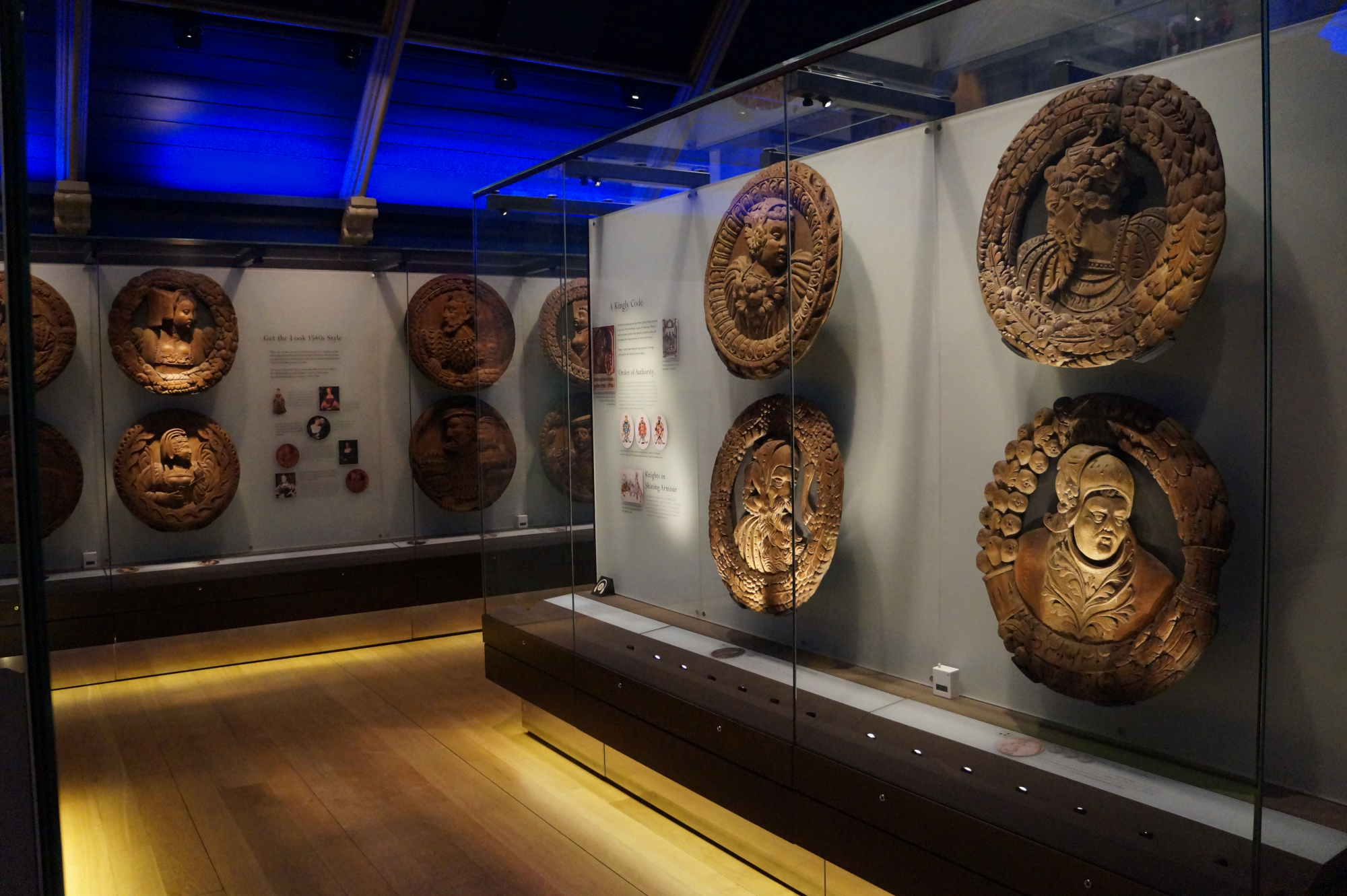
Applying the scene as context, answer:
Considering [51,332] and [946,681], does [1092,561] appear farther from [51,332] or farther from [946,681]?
[51,332]

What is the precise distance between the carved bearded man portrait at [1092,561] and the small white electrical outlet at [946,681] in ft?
1.39

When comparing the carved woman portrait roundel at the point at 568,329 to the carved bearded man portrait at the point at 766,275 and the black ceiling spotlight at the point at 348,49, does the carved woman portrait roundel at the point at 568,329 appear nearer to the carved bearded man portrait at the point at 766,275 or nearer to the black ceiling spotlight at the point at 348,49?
the carved bearded man portrait at the point at 766,275

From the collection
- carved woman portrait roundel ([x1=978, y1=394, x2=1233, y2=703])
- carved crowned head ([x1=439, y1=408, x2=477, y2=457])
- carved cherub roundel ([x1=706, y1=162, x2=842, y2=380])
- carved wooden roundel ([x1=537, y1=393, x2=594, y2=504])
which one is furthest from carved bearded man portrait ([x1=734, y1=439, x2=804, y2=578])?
carved crowned head ([x1=439, y1=408, x2=477, y2=457])

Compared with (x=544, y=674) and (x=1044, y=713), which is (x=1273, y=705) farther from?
(x=544, y=674)

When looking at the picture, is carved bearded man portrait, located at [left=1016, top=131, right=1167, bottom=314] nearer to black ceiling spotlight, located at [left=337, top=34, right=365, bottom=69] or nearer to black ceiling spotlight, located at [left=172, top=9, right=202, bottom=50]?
black ceiling spotlight, located at [left=337, top=34, right=365, bottom=69]

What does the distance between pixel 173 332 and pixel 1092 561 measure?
19.0 ft

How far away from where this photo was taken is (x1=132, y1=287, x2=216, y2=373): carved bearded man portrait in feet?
20.0

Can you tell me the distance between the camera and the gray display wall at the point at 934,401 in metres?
1.85

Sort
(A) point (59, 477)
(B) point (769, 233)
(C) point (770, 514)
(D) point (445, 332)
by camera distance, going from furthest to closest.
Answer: (D) point (445, 332)
(A) point (59, 477)
(C) point (770, 514)
(B) point (769, 233)

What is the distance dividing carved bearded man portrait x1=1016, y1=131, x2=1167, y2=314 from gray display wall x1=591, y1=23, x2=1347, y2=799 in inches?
6.1

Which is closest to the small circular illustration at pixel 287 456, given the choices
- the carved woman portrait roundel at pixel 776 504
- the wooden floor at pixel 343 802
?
the wooden floor at pixel 343 802

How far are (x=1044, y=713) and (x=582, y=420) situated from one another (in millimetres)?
2328

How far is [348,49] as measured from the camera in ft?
20.1

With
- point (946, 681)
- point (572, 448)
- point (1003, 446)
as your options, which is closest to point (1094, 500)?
point (1003, 446)
